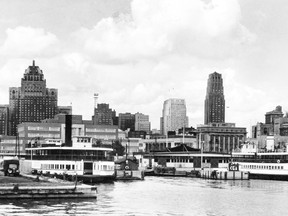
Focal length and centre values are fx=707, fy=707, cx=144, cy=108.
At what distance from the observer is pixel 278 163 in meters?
153

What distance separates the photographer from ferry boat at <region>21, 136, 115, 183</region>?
381ft

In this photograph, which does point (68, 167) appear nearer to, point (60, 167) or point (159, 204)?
point (60, 167)

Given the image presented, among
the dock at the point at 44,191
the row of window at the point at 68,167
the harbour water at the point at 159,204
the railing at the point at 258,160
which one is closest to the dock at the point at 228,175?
the railing at the point at 258,160

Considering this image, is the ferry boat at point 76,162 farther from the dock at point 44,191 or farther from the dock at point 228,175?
the dock at point 228,175

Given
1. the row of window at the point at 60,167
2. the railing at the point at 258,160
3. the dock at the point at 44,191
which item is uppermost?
the railing at the point at 258,160

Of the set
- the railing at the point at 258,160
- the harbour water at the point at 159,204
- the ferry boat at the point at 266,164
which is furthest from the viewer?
the railing at the point at 258,160

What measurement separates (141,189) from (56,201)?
27971 millimetres

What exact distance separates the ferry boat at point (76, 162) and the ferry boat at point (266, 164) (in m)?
46.1

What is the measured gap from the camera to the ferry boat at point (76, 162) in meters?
116

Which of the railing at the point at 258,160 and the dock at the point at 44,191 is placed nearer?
the dock at the point at 44,191

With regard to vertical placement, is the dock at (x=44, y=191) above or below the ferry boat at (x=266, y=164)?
below

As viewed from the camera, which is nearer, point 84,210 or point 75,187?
point 84,210

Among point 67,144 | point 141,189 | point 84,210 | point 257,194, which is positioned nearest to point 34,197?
point 84,210

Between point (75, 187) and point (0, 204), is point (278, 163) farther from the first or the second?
point (0, 204)
